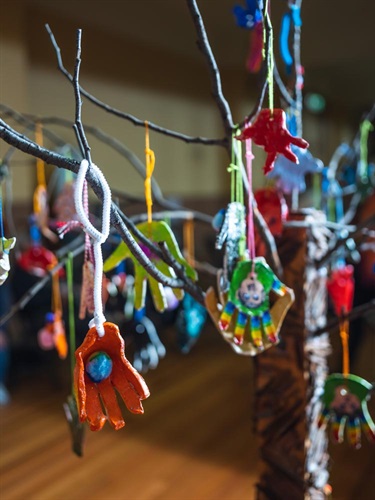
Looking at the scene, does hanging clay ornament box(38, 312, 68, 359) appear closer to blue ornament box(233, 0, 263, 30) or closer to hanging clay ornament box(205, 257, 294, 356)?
hanging clay ornament box(205, 257, 294, 356)

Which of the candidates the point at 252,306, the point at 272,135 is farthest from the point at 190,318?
the point at 272,135

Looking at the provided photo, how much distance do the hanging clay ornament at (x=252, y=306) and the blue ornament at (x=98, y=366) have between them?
16 centimetres

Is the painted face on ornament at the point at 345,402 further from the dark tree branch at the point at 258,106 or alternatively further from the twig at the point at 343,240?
the dark tree branch at the point at 258,106

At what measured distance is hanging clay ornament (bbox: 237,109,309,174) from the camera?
493 mm

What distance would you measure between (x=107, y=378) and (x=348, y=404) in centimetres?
36

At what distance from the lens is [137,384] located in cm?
41

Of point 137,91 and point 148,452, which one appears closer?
point 137,91

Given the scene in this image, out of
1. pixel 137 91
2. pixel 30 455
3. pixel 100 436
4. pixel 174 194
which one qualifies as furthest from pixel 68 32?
pixel 174 194

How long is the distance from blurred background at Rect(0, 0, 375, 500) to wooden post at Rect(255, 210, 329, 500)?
5.7 inches

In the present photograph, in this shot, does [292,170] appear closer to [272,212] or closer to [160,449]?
[272,212]

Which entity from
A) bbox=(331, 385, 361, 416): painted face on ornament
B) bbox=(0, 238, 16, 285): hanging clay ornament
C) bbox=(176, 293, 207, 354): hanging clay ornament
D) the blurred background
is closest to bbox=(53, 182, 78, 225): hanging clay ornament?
the blurred background

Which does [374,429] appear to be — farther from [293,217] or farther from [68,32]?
[68,32]

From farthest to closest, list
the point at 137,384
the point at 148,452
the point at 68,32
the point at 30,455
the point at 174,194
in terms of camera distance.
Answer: the point at 174,194
the point at 148,452
the point at 30,455
the point at 68,32
the point at 137,384

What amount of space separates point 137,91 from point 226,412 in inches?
40.1
